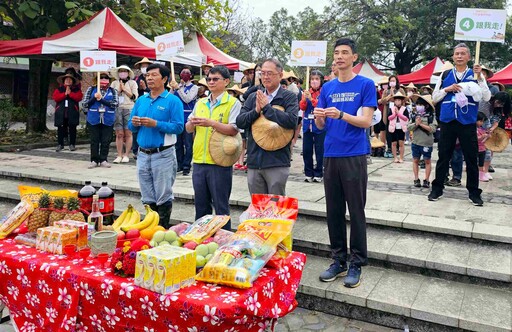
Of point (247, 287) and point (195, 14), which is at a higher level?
point (195, 14)

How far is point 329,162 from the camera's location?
146 inches

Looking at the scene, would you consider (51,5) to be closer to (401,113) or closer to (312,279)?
(401,113)

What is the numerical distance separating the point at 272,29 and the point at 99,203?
49.1 meters

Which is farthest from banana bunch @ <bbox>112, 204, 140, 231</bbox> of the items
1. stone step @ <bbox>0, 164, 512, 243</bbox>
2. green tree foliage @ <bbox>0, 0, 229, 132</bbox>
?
green tree foliage @ <bbox>0, 0, 229, 132</bbox>

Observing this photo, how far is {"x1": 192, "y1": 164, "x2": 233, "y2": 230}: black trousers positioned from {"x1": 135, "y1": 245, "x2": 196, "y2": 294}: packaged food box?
5.90ft

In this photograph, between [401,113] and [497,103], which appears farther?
[401,113]

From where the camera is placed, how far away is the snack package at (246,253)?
2363mm

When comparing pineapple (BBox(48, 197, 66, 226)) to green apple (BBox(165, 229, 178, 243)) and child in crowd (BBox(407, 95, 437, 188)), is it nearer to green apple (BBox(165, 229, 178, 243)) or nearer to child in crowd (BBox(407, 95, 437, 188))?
green apple (BBox(165, 229, 178, 243))

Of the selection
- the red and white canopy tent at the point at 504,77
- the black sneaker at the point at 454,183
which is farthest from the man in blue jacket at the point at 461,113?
the red and white canopy tent at the point at 504,77

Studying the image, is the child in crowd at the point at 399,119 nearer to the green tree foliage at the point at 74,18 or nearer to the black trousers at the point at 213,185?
the black trousers at the point at 213,185

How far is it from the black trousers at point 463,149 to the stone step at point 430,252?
1430 millimetres

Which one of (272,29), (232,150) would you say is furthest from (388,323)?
(272,29)

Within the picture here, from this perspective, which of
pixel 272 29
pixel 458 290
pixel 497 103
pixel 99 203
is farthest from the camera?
pixel 272 29

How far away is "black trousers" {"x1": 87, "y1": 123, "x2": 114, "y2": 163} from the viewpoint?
8438 mm
